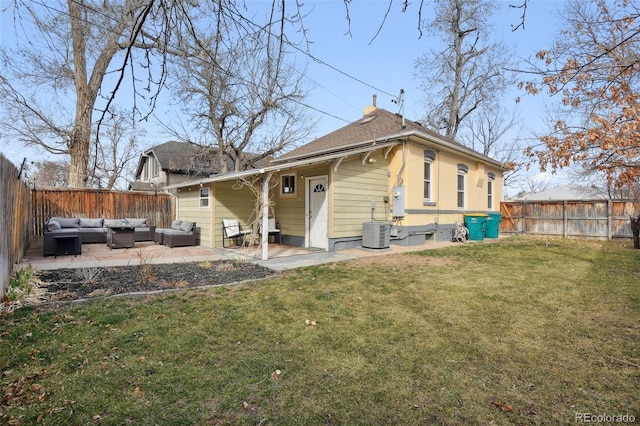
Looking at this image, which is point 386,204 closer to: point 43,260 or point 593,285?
point 593,285

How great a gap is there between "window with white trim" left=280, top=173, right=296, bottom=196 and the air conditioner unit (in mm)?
3028

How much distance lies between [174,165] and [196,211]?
1315 cm

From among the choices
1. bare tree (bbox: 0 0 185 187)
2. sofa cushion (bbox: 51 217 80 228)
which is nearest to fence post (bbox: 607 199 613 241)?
bare tree (bbox: 0 0 185 187)

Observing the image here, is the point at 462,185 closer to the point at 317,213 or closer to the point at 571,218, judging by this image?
the point at 571,218

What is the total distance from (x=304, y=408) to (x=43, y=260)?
919cm

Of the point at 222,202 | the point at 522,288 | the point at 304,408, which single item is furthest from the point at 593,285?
the point at 222,202

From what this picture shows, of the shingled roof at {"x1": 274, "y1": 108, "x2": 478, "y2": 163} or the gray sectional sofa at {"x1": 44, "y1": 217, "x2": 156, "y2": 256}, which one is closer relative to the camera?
the gray sectional sofa at {"x1": 44, "y1": 217, "x2": 156, "y2": 256}

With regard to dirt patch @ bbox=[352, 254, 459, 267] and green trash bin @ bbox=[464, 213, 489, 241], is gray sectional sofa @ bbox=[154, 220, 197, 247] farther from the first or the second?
green trash bin @ bbox=[464, 213, 489, 241]

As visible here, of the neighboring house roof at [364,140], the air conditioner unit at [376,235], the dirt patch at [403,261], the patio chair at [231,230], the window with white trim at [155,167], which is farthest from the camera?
the window with white trim at [155,167]

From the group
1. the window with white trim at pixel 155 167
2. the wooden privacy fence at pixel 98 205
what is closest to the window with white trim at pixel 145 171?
the window with white trim at pixel 155 167

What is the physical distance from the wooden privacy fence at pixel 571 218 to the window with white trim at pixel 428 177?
7.51 m

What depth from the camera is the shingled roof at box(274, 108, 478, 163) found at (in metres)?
12.2

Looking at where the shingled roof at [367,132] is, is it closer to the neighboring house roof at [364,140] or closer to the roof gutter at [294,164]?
the neighboring house roof at [364,140]

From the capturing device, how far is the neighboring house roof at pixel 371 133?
468 inches
